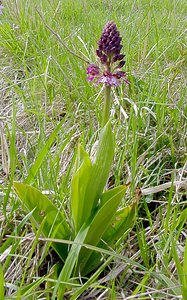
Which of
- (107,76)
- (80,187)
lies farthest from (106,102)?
(80,187)

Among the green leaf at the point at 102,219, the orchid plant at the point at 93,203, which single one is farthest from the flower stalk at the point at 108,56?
the green leaf at the point at 102,219

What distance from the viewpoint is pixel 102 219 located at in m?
0.79

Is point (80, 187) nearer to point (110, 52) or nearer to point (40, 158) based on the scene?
point (40, 158)

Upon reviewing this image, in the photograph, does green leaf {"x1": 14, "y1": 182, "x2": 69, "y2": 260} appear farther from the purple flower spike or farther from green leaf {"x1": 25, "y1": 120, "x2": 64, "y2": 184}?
the purple flower spike

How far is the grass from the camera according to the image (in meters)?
0.82

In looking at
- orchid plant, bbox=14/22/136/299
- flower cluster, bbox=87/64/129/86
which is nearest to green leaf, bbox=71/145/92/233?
orchid plant, bbox=14/22/136/299

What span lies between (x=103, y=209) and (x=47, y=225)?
14 centimetres

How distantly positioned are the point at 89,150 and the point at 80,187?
0.39 meters

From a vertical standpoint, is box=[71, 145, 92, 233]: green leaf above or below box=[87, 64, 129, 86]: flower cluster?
below

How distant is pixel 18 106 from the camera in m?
1.57

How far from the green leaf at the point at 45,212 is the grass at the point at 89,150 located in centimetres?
4

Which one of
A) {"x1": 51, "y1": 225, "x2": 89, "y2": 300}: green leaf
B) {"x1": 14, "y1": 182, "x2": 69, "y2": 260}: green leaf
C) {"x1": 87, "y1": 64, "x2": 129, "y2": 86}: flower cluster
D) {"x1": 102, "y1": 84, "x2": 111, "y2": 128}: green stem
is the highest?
{"x1": 87, "y1": 64, "x2": 129, "y2": 86}: flower cluster

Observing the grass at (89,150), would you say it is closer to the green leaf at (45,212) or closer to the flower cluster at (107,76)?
the green leaf at (45,212)

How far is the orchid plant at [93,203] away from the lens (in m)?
0.78
